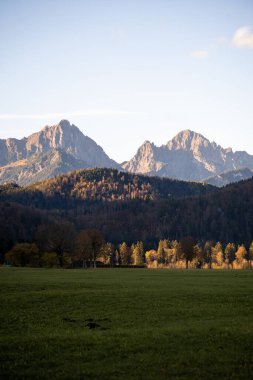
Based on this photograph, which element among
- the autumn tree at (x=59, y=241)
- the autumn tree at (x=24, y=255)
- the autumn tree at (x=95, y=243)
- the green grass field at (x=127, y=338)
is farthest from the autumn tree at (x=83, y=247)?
the green grass field at (x=127, y=338)

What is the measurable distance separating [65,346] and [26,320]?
9.51 meters

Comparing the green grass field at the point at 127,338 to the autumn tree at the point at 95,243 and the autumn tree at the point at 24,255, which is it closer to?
the autumn tree at the point at 24,255

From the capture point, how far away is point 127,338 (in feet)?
85.6

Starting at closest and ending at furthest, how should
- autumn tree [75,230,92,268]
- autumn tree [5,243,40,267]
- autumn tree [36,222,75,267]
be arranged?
autumn tree [5,243,40,267] < autumn tree [36,222,75,267] < autumn tree [75,230,92,268]

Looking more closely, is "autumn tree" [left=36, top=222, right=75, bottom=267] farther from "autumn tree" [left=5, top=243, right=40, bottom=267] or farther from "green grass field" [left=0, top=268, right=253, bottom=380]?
"green grass field" [left=0, top=268, right=253, bottom=380]

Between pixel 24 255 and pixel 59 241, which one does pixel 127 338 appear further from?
pixel 59 241

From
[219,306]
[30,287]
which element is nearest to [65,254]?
[30,287]

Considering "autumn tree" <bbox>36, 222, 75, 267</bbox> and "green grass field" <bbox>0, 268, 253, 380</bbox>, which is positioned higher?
"autumn tree" <bbox>36, 222, 75, 267</bbox>

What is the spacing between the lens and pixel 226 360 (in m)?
21.5

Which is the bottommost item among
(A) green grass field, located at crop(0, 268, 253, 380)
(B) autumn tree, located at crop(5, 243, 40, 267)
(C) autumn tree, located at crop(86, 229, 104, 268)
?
(A) green grass field, located at crop(0, 268, 253, 380)

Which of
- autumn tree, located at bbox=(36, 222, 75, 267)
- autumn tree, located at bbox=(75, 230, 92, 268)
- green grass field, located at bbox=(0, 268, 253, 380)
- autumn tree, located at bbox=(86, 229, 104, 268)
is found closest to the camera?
green grass field, located at bbox=(0, 268, 253, 380)

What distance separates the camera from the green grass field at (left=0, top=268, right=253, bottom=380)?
20375mm

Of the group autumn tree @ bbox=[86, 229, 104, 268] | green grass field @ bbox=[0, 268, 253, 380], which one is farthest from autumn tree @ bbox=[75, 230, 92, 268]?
green grass field @ bbox=[0, 268, 253, 380]

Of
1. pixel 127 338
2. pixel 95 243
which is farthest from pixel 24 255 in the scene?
pixel 127 338
